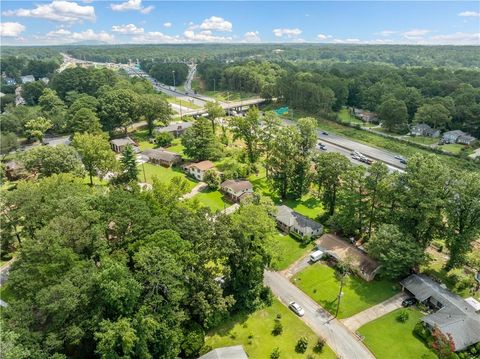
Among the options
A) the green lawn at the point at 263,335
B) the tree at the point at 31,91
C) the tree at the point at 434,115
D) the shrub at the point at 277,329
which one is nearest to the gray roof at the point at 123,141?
the green lawn at the point at 263,335

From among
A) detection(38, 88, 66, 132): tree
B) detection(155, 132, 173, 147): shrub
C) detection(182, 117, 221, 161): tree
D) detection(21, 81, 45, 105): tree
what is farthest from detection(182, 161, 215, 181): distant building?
detection(21, 81, 45, 105): tree

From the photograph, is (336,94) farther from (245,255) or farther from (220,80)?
(245,255)

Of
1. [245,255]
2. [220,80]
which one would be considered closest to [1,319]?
[245,255]

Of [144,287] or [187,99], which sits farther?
[187,99]

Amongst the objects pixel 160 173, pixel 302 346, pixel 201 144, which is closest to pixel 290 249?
pixel 302 346

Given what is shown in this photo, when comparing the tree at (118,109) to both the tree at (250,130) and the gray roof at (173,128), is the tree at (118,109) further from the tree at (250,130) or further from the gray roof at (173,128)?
the tree at (250,130)

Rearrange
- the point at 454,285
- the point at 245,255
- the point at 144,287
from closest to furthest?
the point at 144,287, the point at 245,255, the point at 454,285

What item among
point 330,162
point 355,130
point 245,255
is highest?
point 330,162
